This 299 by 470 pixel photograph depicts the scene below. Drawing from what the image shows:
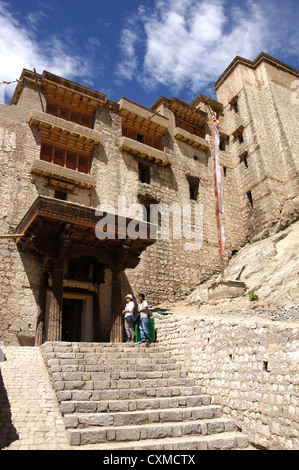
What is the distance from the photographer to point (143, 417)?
5.64 m

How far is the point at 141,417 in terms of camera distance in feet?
18.5

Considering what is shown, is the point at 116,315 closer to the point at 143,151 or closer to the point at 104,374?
the point at 104,374

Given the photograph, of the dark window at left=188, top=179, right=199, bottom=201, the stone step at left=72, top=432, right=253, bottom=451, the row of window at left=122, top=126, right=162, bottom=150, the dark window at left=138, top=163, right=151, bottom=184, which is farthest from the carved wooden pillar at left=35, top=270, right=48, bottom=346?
the dark window at left=188, top=179, right=199, bottom=201

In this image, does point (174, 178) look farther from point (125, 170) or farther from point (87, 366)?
point (87, 366)

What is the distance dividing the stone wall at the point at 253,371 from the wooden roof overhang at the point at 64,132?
33.5 feet

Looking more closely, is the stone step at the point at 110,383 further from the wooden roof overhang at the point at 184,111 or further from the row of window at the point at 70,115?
the wooden roof overhang at the point at 184,111

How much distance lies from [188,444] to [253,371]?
5.03ft

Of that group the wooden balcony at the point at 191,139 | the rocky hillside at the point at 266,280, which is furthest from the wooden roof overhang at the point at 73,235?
the wooden balcony at the point at 191,139

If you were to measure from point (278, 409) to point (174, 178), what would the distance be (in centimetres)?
1412

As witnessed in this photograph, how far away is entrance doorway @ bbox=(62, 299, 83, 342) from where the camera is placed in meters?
12.4

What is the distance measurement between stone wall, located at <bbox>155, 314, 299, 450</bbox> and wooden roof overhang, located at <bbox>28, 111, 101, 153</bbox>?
10205mm

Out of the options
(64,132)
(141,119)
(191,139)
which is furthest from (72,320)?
(191,139)

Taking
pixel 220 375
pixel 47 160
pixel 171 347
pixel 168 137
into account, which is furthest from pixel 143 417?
pixel 168 137

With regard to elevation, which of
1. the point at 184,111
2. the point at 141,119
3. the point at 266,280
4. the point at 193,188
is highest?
the point at 184,111
